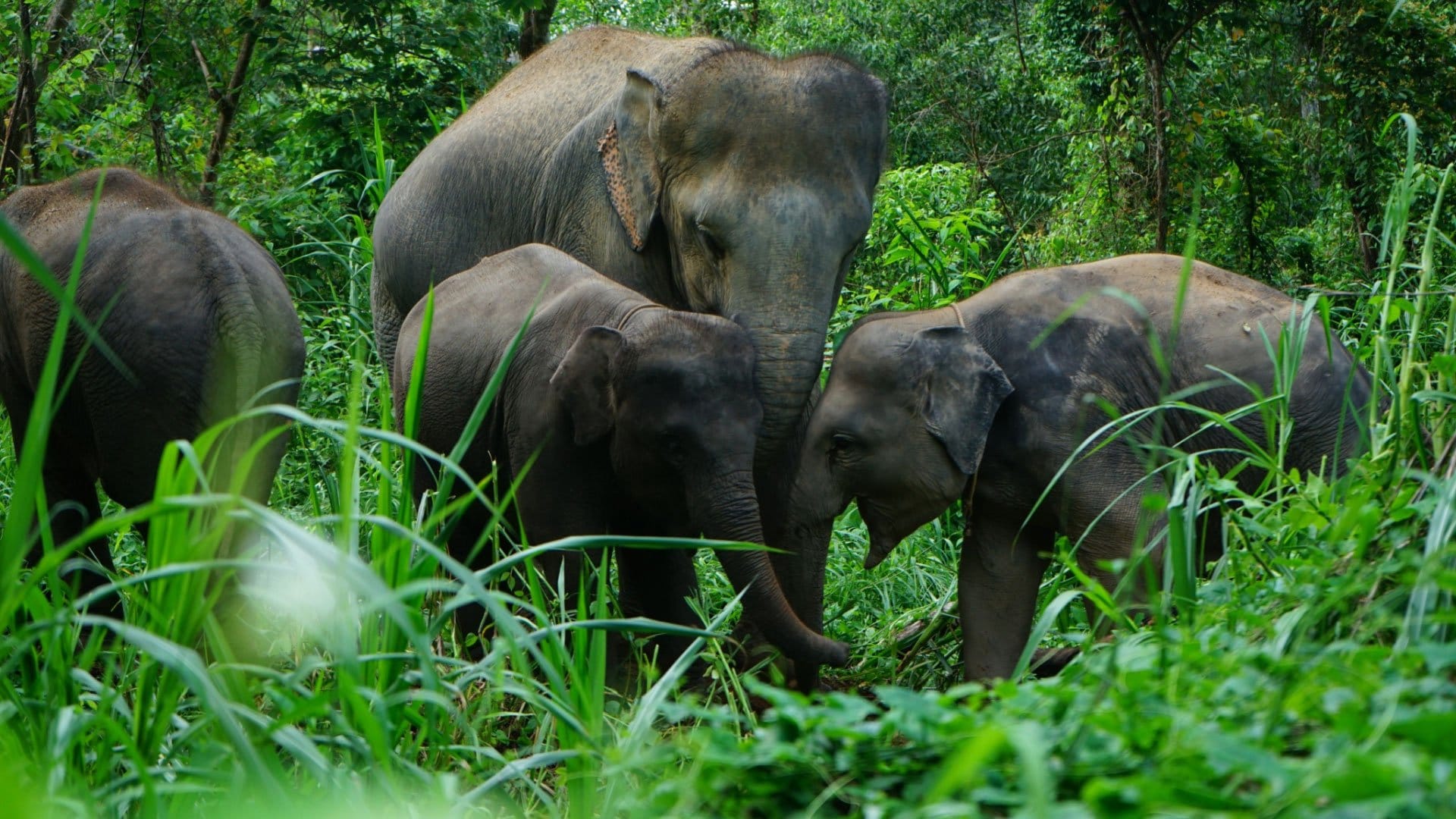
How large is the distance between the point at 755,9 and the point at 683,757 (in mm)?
17496

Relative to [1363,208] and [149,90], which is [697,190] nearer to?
[149,90]

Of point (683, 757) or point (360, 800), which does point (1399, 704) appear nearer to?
point (360, 800)

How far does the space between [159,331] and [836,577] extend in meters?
2.26

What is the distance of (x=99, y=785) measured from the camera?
6.58 feet

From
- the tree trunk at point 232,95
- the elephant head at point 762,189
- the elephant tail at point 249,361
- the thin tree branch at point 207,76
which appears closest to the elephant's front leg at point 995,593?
the elephant head at point 762,189

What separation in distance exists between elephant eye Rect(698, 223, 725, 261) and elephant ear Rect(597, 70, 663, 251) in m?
0.26

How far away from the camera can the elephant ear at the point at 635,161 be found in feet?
14.4

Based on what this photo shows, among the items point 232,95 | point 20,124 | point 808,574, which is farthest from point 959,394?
point 232,95

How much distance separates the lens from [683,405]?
3.63 m

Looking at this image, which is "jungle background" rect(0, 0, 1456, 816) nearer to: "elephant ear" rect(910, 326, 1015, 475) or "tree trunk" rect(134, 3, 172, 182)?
"tree trunk" rect(134, 3, 172, 182)

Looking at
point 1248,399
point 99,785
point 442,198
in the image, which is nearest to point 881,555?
point 1248,399

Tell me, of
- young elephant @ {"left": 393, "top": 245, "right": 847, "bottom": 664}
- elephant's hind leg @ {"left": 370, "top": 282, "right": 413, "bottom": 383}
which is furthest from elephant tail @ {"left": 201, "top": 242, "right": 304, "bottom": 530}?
elephant's hind leg @ {"left": 370, "top": 282, "right": 413, "bottom": 383}

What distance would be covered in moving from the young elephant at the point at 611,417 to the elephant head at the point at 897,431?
39 cm

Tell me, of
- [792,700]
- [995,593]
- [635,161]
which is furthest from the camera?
[635,161]
